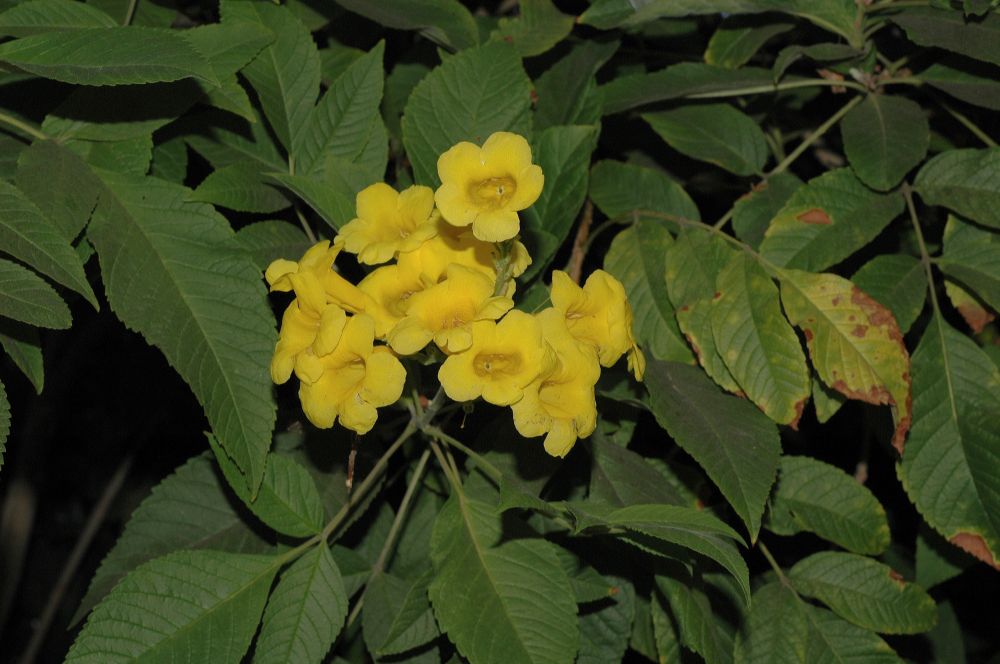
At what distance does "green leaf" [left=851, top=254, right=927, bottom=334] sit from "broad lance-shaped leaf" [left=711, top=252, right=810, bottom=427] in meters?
0.16

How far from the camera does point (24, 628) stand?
12.3 ft

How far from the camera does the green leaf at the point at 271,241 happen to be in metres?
1.37

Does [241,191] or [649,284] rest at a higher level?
[241,191]

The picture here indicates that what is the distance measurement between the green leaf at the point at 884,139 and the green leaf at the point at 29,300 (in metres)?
1.04

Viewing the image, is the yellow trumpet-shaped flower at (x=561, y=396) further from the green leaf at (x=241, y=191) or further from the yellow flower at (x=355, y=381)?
the green leaf at (x=241, y=191)

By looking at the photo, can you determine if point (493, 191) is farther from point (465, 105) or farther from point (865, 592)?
point (865, 592)

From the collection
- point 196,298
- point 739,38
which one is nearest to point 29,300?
point 196,298

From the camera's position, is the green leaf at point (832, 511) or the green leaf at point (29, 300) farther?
the green leaf at point (832, 511)

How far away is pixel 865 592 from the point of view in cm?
144

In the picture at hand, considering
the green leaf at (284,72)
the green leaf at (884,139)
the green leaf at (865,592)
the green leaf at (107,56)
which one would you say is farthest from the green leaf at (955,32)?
the green leaf at (107,56)

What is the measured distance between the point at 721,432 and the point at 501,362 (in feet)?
0.99

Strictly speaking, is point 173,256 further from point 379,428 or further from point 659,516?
point 659,516

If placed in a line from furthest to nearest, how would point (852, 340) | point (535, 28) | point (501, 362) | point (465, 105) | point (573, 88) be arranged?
point (535, 28)
point (573, 88)
point (465, 105)
point (852, 340)
point (501, 362)

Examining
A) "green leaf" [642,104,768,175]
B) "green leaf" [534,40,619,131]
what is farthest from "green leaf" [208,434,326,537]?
"green leaf" [642,104,768,175]
